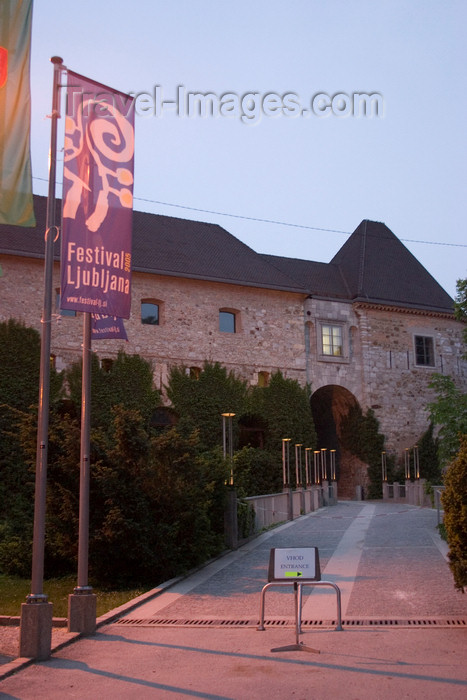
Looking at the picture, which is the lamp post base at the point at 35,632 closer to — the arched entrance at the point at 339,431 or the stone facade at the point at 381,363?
the stone facade at the point at 381,363

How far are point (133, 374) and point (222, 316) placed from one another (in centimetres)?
587

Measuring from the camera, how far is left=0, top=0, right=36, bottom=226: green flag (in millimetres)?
8125

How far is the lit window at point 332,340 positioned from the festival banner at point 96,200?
3026 cm

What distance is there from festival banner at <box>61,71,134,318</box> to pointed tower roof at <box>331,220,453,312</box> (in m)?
32.1

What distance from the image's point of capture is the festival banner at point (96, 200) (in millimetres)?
8664

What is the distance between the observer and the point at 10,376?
99.9 feet

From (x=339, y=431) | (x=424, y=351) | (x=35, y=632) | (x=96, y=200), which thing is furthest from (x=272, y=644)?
(x=424, y=351)

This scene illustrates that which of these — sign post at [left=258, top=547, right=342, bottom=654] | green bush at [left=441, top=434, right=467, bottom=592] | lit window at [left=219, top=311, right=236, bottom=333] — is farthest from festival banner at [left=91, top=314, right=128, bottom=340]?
lit window at [left=219, top=311, right=236, bottom=333]

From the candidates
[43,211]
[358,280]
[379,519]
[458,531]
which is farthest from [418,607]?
[358,280]

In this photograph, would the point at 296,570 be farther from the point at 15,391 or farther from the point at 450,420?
the point at 15,391

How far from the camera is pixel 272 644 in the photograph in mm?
7586

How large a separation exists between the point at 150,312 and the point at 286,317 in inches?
282

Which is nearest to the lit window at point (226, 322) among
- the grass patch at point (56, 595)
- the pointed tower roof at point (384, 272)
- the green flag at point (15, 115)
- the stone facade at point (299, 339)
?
the stone facade at point (299, 339)

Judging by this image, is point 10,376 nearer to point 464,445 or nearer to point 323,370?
point 323,370
